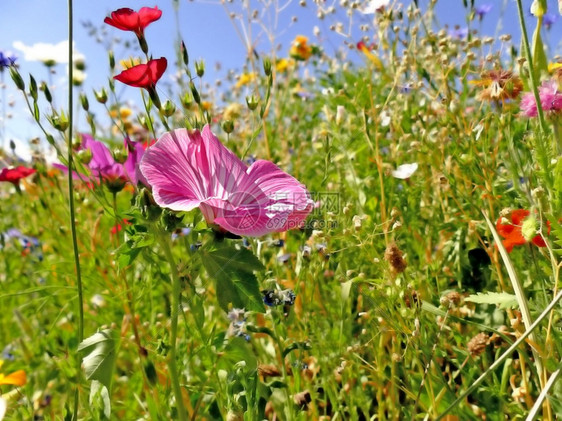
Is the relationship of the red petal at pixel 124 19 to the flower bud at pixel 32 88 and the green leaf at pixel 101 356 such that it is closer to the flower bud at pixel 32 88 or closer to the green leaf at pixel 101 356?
the flower bud at pixel 32 88

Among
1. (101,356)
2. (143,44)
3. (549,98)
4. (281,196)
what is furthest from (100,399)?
(549,98)

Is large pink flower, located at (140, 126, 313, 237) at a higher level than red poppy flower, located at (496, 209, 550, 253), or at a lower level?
higher

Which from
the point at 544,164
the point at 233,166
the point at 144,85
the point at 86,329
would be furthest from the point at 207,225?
the point at 86,329

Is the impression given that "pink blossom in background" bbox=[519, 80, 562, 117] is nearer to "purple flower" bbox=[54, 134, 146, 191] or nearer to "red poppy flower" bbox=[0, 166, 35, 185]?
"purple flower" bbox=[54, 134, 146, 191]

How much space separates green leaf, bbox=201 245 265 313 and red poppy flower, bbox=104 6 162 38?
315 mm

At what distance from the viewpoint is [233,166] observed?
2.06 ft

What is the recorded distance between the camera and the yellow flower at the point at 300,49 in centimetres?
301

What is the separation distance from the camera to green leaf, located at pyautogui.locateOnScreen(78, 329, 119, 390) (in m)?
0.61

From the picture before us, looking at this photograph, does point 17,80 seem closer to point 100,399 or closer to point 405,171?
point 100,399

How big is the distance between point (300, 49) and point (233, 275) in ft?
8.64

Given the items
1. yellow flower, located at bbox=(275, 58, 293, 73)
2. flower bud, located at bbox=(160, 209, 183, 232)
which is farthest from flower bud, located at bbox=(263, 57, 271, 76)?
yellow flower, located at bbox=(275, 58, 293, 73)

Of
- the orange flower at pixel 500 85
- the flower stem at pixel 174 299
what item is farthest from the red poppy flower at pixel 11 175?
the orange flower at pixel 500 85

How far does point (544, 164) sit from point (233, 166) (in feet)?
1.28

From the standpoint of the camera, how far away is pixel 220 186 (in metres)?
0.62
